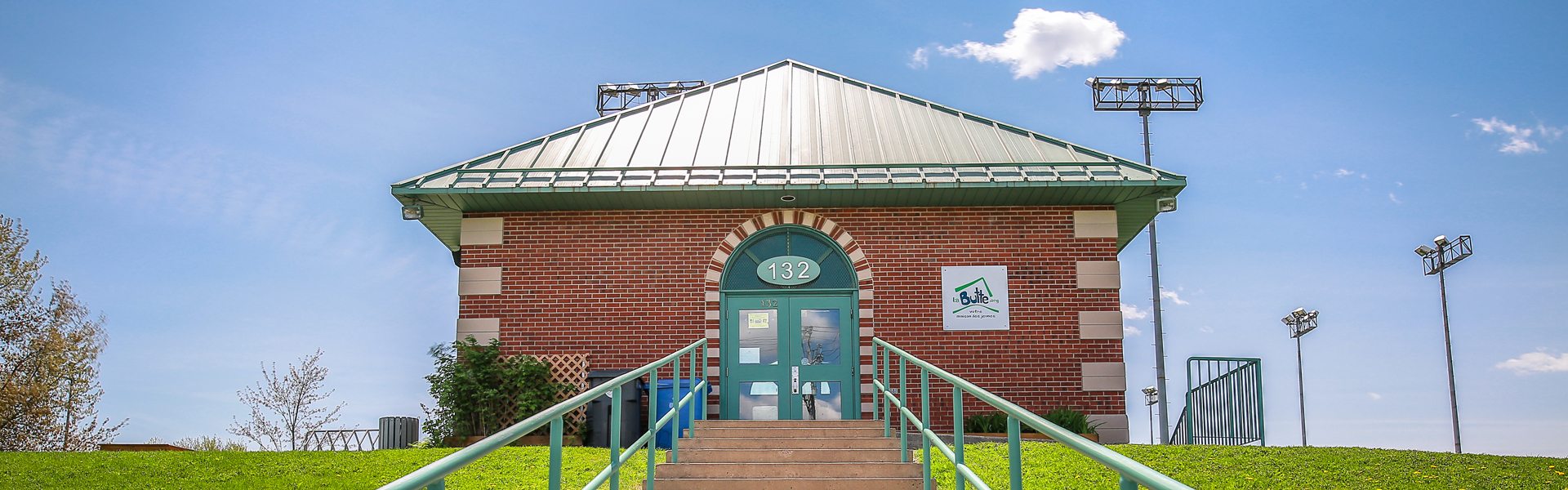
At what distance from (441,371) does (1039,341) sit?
7285mm

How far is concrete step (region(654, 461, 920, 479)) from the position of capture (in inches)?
371

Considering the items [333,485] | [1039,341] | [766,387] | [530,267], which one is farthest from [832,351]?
[333,485]

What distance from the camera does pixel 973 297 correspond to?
14.8 metres

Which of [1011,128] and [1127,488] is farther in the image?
[1011,128]

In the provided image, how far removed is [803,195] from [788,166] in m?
0.42

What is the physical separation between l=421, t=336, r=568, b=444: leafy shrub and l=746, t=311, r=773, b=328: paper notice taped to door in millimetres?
2462

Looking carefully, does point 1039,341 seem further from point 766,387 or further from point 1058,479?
point 1058,479

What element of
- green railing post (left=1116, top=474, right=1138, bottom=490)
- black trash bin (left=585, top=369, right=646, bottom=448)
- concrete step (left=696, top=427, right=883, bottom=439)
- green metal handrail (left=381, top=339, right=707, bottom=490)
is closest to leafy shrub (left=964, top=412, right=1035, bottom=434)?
concrete step (left=696, top=427, right=883, bottom=439)

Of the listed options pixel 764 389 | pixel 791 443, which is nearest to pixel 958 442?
pixel 791 443

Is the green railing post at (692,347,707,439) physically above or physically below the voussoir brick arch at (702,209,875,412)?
below

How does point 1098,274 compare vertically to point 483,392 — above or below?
above

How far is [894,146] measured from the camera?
51.4 ft

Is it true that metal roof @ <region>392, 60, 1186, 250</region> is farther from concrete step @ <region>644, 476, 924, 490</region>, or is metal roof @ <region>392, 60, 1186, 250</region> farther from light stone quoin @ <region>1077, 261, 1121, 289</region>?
concrete step @ <region>644, 476, 924, 490</region>

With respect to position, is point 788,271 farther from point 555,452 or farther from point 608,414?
point 555,452
